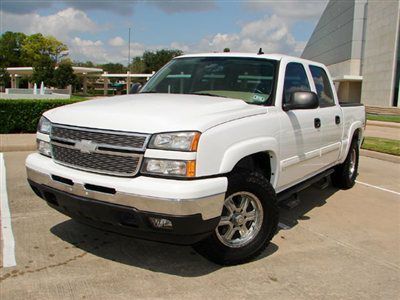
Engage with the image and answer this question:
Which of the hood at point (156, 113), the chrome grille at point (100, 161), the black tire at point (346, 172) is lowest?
the black tire at point (346, 172)

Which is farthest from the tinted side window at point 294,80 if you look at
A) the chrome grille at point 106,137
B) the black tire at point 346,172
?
the black tire at point 346,172

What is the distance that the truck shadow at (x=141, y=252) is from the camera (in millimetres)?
3959

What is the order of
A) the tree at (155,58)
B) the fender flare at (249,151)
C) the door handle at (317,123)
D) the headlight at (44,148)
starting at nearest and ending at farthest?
the fender flare at (249,151), the headlight at (44,148), the door handle at (317,123), the tree at (155,58)

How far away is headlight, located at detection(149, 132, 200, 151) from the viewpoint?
339 centimetres

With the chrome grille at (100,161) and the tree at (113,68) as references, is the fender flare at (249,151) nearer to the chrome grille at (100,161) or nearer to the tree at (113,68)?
the chrome grille at (100,161)

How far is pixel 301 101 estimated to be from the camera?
14.9 ft

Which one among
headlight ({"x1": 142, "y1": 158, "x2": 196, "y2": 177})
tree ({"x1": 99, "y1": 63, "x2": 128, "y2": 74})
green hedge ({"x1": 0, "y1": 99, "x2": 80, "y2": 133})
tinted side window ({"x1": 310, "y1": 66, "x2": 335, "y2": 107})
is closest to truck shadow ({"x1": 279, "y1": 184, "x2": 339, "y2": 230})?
tinted side window ({"x1": 310, "y1": 66, "x2": 335, "y2": 107})

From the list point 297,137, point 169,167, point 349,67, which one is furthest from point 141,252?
point 349,67

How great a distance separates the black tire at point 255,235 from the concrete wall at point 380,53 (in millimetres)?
42857

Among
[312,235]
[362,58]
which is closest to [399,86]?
[362,58]

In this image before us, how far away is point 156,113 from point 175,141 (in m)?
0.36

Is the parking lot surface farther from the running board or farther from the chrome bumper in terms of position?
the chrome bumper

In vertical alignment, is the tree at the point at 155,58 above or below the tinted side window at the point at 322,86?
above

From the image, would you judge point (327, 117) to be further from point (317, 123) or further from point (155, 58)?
point (155, 58)
